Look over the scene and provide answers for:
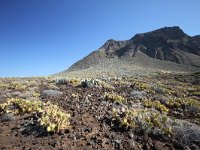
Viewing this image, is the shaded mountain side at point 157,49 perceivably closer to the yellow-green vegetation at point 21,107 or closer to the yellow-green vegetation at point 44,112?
the yellow-green vegetation at point 21,107

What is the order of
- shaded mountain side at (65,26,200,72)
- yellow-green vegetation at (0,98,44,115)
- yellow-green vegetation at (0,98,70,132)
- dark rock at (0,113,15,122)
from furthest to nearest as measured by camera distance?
shaded mountain side at (65,26,200,72) < yellow-green vegetation at (0,98,44,115) < dark rock at (0,113,15,122) < yellow-green vegetation at (0,98,70,132)

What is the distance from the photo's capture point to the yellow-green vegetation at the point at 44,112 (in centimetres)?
791

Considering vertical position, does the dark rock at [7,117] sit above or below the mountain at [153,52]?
below

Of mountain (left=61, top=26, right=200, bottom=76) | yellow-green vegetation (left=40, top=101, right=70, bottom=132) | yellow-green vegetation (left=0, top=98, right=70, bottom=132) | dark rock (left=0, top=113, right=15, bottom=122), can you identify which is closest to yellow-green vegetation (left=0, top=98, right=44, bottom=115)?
yellow-green vegetation (left=0, top=98, right=70, bottom=132)

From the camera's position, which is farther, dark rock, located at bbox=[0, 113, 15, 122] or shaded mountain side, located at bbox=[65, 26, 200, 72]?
shaded mountain side, located at bbox=[65, 26, 200, 72]

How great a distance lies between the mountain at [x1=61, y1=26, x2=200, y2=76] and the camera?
96.9 m

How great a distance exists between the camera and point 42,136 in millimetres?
7562

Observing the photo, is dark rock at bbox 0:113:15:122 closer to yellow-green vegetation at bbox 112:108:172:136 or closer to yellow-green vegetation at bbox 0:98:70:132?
yellow-green vegetation at bbox 0:98:70:132

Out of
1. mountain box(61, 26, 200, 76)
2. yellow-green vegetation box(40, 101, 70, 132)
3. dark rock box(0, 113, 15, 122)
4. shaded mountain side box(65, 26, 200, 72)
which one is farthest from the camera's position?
shaded mountain side box(65, 26, 200, 72)

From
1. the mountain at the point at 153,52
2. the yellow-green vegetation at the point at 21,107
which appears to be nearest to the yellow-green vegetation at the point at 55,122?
the yellow-green vegetation at the point at 21,107

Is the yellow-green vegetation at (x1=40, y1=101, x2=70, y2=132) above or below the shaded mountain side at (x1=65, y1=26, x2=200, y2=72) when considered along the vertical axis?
below

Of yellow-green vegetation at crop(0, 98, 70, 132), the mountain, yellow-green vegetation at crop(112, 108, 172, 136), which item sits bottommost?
yellow-green vegetation at crop(112, 108, 172, 136)

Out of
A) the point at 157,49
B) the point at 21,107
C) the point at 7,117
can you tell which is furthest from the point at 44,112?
the point at 157,49

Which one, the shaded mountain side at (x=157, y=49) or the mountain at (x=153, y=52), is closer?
the mountain at (x=153, y=52)
